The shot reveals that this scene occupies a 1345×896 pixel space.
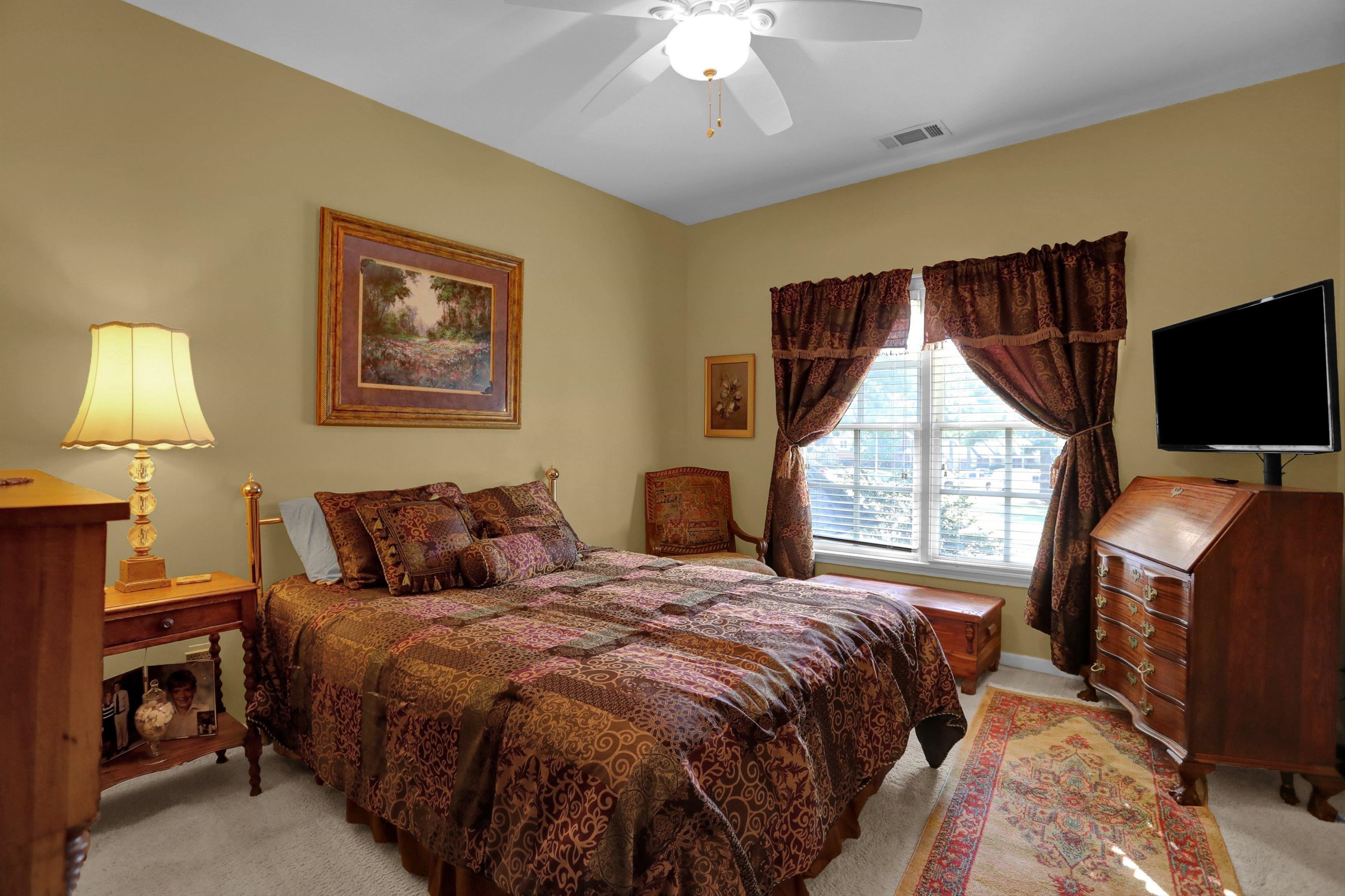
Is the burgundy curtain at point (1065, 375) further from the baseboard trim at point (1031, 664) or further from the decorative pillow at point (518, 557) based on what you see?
the decorative pillow at point (518, 557)

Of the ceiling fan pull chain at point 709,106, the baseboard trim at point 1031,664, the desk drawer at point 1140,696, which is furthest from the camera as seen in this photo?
the baseboard trim at point 1031,664

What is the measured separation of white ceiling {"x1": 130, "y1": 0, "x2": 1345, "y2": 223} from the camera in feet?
8.48

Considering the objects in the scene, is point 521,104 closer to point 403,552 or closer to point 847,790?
point 403,552

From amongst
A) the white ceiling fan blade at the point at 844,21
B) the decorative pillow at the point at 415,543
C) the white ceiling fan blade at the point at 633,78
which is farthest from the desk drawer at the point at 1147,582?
the decorative pillow at the point at 415,543

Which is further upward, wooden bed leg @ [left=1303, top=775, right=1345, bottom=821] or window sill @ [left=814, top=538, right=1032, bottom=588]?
window sill @ [left=814, top=538, right=1032, bottom=588]

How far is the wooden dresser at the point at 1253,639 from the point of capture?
229cm

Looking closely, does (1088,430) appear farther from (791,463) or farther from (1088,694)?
(791,463)

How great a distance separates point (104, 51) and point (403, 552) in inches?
84.4

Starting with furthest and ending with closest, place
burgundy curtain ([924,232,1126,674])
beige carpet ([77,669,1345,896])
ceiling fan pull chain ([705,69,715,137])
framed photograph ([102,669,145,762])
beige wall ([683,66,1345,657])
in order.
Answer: burgundy curtain ([924,232,1126,674]) → ceiling fan pull chain ([705,69,715,137]) → beige wall ([683,66,1345,657]) → framed photograph ([102,669,145,762]) → beige carpet ([77,669,1345,896])

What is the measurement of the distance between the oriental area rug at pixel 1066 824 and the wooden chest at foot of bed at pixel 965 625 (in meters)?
0.42

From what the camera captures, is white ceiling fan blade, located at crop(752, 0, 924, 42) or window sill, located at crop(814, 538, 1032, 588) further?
window sill, located at crop(814, 538, 1032, 588)

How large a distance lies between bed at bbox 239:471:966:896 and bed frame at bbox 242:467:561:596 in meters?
0.01

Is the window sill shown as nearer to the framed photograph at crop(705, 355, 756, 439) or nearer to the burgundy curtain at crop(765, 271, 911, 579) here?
the burgundy curtain at crop(765, 271, 911, 579)

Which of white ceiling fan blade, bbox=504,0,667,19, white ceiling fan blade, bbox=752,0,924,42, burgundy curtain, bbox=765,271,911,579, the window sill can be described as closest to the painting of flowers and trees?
white ceiling fan blade, bbox=504,0,667,19
